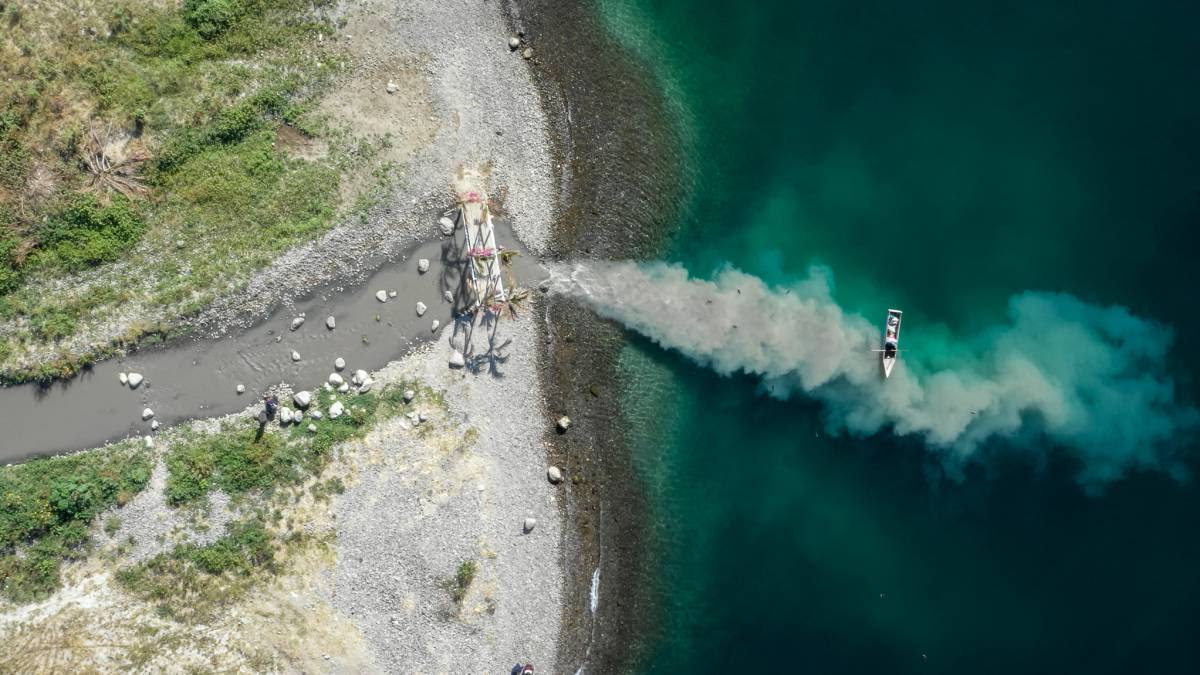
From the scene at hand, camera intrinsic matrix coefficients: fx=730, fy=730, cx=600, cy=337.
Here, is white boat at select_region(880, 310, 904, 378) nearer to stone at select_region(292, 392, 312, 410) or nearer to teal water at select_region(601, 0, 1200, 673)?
teal water at select_region(601, 0, 1200, 673)

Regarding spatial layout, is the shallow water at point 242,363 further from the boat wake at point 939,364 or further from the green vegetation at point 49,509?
the boat wake at point 939,364

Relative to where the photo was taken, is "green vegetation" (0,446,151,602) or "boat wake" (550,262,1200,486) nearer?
"green vegetation" (0,446,151,602)

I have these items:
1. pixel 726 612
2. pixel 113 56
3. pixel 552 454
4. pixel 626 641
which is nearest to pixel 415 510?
pixel 552 454

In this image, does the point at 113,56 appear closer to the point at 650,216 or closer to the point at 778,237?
the point at 650,216

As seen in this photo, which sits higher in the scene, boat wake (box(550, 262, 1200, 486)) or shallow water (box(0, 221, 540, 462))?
boat wake (box(550, 262, 1200, 486))

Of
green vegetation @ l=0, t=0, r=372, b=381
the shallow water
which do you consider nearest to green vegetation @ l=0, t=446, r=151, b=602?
the shallow water

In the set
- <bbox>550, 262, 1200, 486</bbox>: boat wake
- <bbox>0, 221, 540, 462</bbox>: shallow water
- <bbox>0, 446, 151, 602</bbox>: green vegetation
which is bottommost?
<bbox>0, 446, 151, 602</bbox>: green vegetation

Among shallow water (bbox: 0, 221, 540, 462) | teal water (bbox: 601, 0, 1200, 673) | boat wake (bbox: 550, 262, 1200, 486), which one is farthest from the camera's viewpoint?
teal water (bbox: 601, 0, 1200, 673)

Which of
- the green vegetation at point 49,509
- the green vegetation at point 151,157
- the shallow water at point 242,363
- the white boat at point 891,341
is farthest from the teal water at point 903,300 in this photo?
the green vegetation at point 49,509
